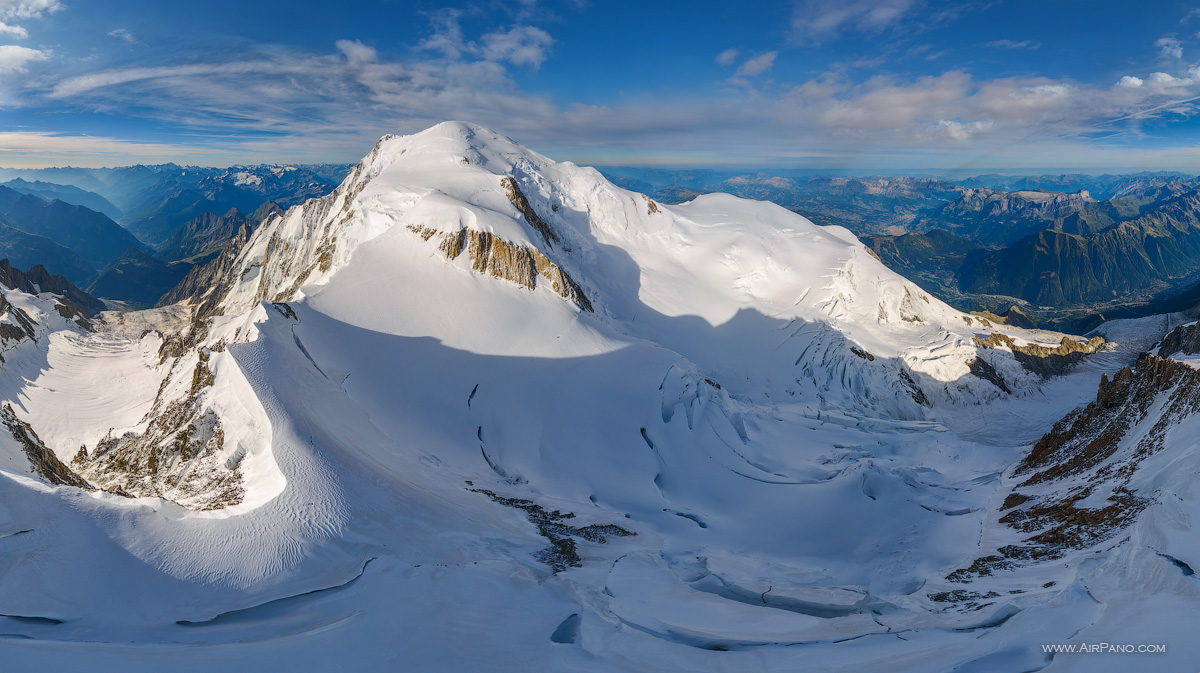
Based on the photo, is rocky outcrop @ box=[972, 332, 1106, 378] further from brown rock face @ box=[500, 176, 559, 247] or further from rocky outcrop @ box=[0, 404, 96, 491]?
rocky outcrop @ box=[0, 404, 96, 491]

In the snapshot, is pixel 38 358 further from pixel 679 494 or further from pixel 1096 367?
pixel 1096 367

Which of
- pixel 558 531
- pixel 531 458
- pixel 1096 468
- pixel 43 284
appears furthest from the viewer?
pixel 43 284

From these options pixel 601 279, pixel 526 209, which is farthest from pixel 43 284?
pixel 601 279

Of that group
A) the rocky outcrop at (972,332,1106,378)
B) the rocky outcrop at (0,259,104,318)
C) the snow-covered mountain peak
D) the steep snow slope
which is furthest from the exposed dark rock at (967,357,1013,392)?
the rocky outcrop at (0,259,104,318)

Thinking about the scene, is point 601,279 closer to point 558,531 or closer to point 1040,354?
point 558,531

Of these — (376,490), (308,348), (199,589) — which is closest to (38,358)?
(308,348)

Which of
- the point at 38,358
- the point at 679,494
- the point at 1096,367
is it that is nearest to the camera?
the point at 679,494
